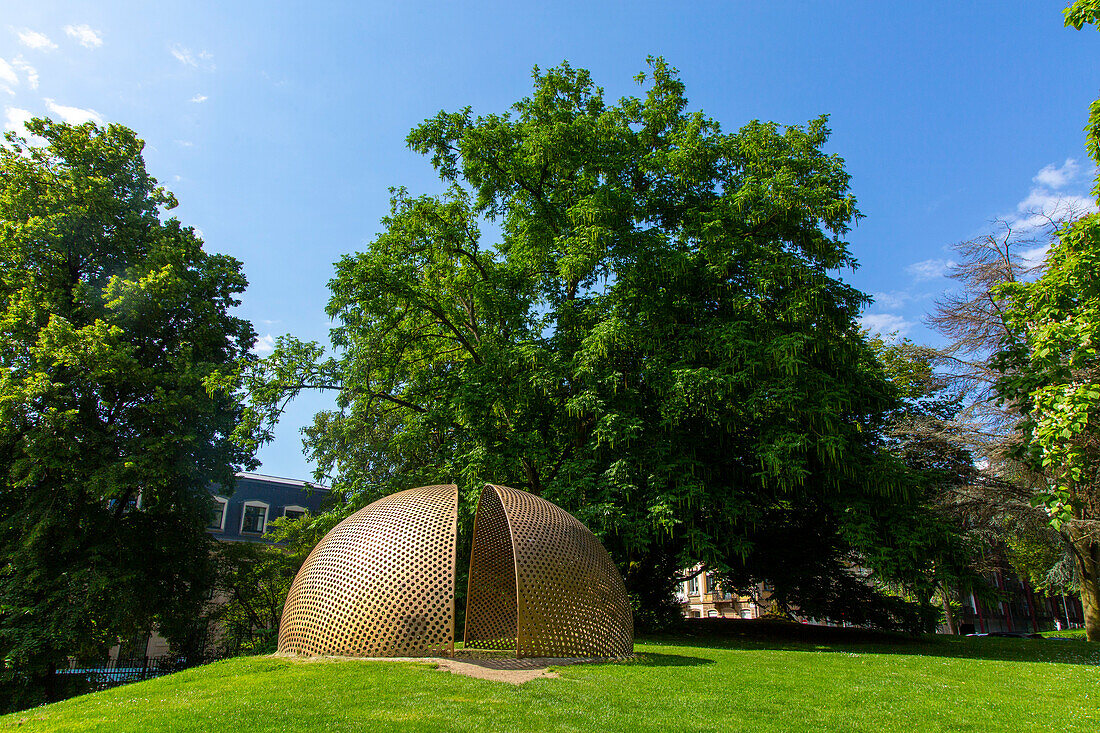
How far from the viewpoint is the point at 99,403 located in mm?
20938

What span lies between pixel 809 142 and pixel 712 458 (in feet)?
36.2

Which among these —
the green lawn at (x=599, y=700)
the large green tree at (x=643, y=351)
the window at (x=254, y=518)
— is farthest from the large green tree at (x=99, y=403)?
the window at (x=254, y=518)

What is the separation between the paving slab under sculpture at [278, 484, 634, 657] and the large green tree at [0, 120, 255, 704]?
31.6 feet

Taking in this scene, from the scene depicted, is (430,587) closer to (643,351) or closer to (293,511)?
(643,351)

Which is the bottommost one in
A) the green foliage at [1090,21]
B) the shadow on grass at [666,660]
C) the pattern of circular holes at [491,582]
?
the shadow on grass at [666,660]

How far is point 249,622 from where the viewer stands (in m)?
27.1

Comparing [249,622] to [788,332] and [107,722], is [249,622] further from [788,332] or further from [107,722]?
[788,332]

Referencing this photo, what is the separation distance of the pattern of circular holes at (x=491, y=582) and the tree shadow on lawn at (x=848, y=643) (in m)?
4.36

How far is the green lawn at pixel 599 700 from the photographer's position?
6.89 metres

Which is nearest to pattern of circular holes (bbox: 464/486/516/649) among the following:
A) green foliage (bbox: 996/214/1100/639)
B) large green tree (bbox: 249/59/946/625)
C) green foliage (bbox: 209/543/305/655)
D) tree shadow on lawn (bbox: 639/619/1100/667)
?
large green tree (bbox: 249/59/946/625)

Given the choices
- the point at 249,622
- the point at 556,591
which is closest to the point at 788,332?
the point at 556,591

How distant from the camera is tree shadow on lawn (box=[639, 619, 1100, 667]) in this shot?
15.9 metres

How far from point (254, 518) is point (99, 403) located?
20793 mm

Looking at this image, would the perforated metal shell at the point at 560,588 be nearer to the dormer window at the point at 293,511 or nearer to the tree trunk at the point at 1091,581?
the tree trunk at the point at 1091,581
